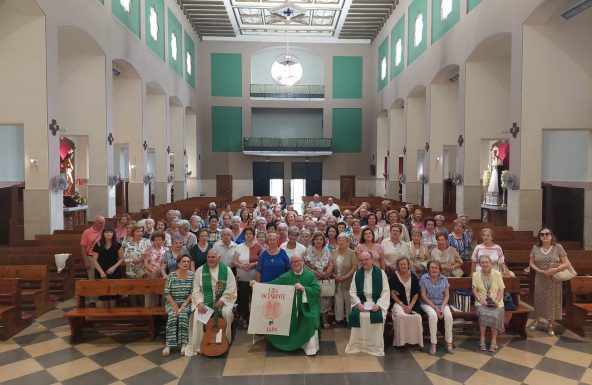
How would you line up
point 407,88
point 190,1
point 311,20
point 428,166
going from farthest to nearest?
point 311,20, point 190,1, point 407,88, point 428,166

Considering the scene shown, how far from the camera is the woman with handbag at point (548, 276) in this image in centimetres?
646

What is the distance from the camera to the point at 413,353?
19.2 feet

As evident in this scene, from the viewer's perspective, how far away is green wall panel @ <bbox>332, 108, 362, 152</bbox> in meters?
27.9

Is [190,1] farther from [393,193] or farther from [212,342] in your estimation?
[212,342]

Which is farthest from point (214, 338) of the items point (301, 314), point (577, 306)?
point (577, 306)

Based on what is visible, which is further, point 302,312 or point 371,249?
point 371,249

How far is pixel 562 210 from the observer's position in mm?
11234

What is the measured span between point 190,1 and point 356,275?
19.4m

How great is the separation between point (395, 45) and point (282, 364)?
19.7 m

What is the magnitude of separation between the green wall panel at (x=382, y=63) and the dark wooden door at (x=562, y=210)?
1396cm

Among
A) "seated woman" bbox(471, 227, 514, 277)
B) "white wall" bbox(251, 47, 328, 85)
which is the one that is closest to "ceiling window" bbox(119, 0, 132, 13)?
"seated woman" bbox(471, 227, 514, 277)

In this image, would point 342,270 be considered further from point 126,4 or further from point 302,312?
point 126,4

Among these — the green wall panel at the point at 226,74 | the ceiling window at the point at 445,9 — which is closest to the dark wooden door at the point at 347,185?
the green wall panel at the point at 226,74

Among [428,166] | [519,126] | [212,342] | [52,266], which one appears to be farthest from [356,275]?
[428,166]
